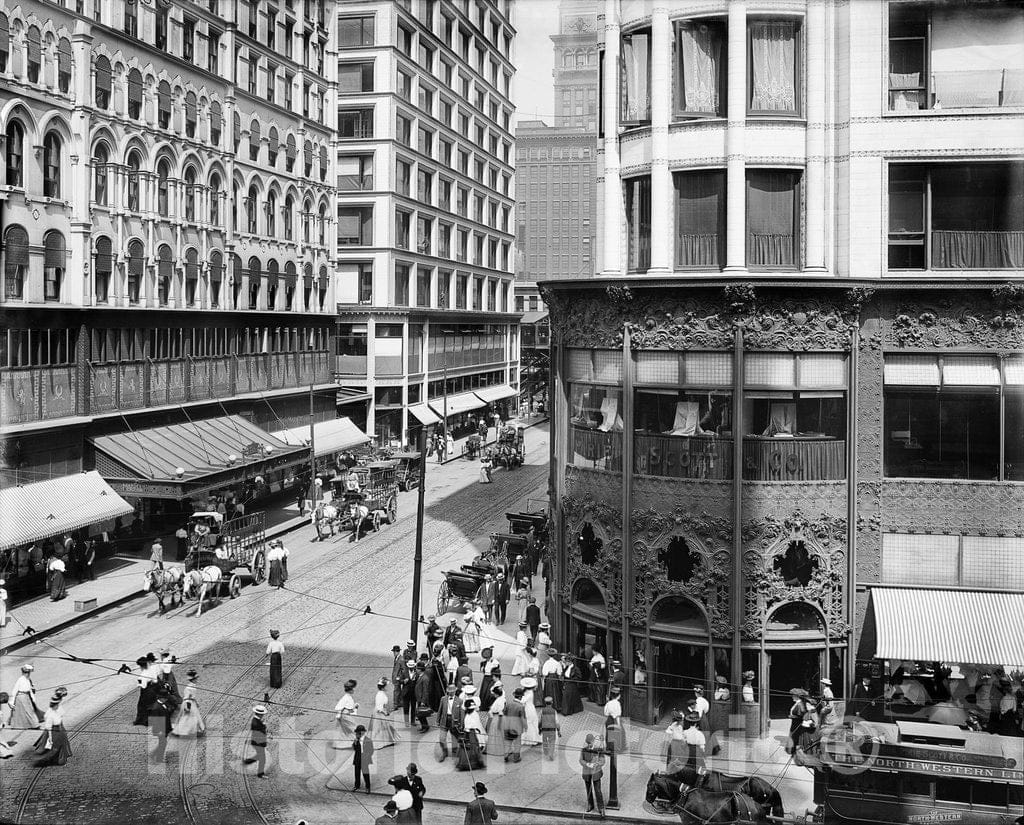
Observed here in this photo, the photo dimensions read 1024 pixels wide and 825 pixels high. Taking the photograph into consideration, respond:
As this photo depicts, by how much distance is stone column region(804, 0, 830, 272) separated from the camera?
23.5 meters

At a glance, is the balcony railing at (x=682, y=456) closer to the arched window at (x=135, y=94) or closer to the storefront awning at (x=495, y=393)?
the arched window at (x=135, y=94)

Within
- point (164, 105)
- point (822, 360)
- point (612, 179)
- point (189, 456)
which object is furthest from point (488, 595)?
point (164, 105)

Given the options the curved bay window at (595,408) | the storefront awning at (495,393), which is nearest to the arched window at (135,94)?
the curved bay window at (595,408)

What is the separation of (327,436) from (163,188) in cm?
1710

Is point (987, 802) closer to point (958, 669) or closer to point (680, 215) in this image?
point (958, 669)

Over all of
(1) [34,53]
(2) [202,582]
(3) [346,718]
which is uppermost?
(1) [34,53]

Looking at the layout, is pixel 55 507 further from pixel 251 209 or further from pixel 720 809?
pixel 720 809

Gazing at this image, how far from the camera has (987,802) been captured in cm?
1612

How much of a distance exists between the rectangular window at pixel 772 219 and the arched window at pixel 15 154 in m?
23.5

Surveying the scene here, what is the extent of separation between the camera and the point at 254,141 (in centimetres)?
5153

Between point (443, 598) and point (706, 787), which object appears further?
point (443, 598)

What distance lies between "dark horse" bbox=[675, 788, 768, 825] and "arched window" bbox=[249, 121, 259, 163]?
137 ft

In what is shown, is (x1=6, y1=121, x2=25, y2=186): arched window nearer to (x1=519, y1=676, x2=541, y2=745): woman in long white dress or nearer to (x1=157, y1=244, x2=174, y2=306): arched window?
(x1=157, y1=244, x2=174, y2=306): arched window

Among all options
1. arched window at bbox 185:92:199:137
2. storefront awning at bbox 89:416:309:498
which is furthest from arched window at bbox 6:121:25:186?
arched window at bbox 185:92:199:137
